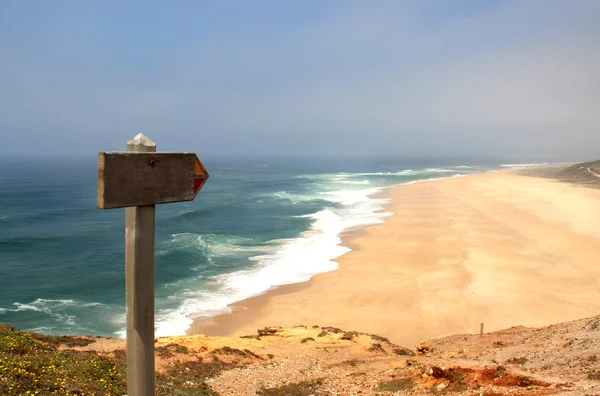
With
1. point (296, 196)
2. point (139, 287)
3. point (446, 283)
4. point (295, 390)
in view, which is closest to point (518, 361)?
point (295, 390)

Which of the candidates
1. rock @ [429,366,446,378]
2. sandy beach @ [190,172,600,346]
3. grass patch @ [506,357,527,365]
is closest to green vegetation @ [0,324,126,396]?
rock @ [429,366,446,378]

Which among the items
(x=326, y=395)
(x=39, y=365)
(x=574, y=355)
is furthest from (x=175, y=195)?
(x=574, y=355)

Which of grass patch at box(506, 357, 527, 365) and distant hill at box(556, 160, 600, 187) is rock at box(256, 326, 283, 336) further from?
distant hill at box(556, 160, 600, 187)

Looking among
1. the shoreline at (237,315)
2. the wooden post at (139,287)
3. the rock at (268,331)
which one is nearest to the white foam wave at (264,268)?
the shoreline at (237,315)

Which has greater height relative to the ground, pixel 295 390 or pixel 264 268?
pixel 295 390

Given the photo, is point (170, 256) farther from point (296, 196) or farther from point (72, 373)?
point (296, 196)

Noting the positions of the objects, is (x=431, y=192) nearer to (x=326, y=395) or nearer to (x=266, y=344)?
(x=266, y=344)

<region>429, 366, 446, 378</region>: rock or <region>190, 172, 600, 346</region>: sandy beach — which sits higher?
<region>429, 366, 446, 378</region>: rock
